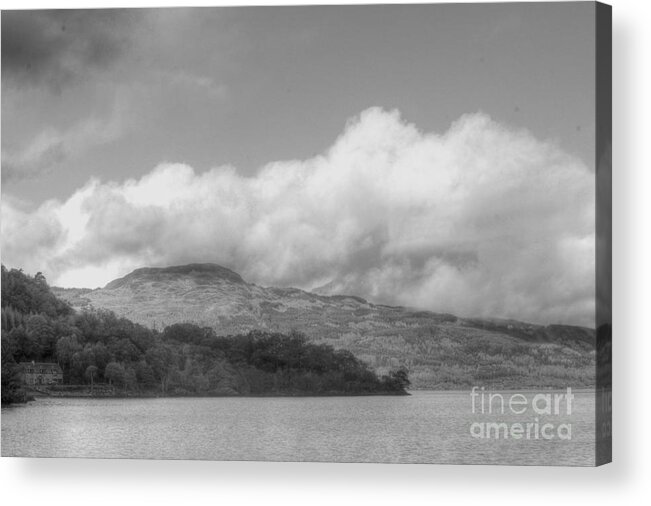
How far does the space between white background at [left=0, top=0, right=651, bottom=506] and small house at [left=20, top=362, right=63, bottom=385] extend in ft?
6.47

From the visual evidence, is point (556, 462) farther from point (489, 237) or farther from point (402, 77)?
point (402, 77)

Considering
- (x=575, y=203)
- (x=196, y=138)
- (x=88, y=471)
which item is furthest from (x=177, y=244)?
(x=575, y=203)

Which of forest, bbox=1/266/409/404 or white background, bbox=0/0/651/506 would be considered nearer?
white background, bbox=0/0/651/506

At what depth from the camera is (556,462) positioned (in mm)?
17141

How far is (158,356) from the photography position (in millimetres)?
18688

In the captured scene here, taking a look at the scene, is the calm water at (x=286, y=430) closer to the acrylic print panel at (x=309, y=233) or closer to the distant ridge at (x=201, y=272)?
the acrylic print panel at (x=309, y=233)

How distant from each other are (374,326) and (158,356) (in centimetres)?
251

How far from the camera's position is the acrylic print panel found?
17.3 metres

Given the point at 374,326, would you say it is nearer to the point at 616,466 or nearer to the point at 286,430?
the point at 286,430

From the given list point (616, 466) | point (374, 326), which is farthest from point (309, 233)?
point (616, 466)

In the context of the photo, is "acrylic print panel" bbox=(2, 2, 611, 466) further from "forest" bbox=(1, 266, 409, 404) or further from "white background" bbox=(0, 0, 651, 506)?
"white background" bbox=(0, 0, 651, 506)

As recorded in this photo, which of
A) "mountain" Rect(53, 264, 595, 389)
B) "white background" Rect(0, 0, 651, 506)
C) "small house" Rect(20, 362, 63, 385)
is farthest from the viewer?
"small house" Rect(20, 362, 63, 385)

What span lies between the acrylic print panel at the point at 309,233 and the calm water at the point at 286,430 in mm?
25

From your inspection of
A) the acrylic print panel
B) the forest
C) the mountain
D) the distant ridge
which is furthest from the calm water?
the distant ridge
